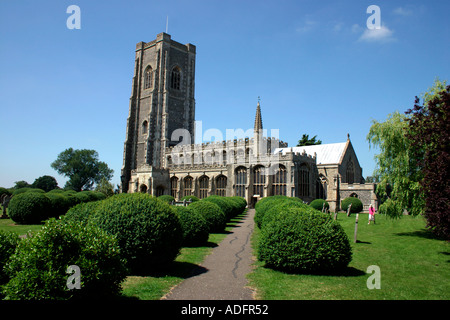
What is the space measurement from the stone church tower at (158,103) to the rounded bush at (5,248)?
47405 millimetres

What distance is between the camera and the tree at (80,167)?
7825 cm

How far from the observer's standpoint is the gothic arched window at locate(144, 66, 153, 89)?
192 ft

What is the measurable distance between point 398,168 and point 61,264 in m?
17.4

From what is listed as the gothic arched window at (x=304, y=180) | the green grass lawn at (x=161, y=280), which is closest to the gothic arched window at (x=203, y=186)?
the gothic arched window at (x=304, y=180)

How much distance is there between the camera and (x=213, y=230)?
16.8 m

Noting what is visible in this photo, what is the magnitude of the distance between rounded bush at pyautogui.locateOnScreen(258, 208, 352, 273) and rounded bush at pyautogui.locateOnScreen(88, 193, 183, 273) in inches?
118

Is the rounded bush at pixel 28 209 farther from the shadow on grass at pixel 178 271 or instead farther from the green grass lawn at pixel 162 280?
the shadow on grass at pixel 178 271

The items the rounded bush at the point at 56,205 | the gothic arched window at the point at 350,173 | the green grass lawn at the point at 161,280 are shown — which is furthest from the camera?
the gothic arched window at the point at 350,173

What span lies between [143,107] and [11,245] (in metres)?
55.2

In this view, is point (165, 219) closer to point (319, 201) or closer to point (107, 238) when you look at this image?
point (107, 238)

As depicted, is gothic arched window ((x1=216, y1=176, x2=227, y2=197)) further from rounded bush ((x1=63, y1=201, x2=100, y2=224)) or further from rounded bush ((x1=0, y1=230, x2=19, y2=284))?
rounded bush ((x1=0, y1=230, x2=19, y2=284))

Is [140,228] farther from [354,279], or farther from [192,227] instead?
Result: [354,279]

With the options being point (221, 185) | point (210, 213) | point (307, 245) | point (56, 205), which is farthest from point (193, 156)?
point (307, 245)

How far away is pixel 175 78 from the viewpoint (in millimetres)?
59344
